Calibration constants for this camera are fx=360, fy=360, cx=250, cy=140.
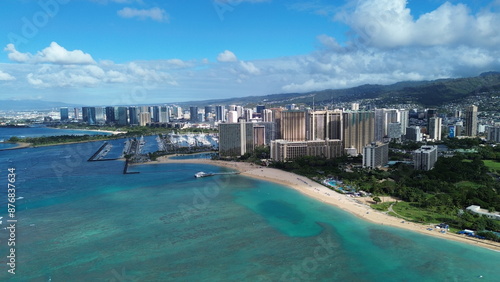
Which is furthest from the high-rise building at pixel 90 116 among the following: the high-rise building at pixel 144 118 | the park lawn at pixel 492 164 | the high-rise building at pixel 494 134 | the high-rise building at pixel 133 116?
the park lawn at pixel 492 164

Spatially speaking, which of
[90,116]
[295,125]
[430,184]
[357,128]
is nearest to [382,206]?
[430,184]

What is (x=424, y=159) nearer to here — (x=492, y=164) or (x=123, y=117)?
(x=492, y=164)

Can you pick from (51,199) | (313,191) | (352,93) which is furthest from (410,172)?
(352,93)

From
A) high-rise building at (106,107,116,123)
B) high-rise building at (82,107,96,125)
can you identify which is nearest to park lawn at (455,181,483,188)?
high-rise building at (106,107,116,123)

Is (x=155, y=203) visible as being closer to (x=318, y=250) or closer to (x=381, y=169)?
(x=318, y=250)

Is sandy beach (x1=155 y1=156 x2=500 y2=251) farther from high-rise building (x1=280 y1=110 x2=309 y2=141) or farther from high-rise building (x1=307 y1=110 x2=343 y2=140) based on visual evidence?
high-rise building (x1=307 y1=110 x2=343 y2=140)

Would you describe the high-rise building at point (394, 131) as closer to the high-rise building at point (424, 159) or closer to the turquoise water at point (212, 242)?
the high-rise building at point (424, 159)
